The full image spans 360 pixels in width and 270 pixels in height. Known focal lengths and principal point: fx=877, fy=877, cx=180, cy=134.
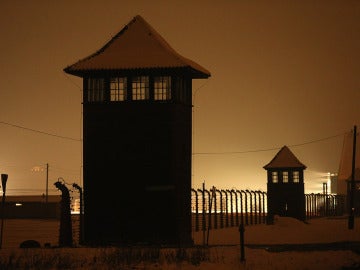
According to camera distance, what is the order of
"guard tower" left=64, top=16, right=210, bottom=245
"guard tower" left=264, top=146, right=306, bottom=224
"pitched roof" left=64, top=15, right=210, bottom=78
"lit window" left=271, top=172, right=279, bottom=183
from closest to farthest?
"guard tower" left=64, top=16, right=210, bottom=245 < "pitched roof" left=64, top=15, right=210, bottom=78 < "guard tower" left=264, top=146, right=306, bottom=224 < "lit window" left=271, top=172, right=279, bottom=183

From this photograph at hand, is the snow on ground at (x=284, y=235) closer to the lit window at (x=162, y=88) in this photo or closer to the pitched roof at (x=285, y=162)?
the pitched roof at (x=285, y=162)

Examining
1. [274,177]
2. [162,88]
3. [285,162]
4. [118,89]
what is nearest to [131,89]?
[118,89]

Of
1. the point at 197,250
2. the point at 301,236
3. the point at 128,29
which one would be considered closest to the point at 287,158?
the point at 301,236

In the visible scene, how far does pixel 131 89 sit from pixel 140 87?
0.38 metres

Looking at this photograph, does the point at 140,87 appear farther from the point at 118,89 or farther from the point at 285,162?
the point at 285,162

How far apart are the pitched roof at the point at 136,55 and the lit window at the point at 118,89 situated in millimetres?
644

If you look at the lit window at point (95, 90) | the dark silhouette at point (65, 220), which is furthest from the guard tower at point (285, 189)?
the lit window at point (95, 90)

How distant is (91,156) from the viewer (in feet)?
119

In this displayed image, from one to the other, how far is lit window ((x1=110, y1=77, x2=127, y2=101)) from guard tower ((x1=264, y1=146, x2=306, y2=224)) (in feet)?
81.8

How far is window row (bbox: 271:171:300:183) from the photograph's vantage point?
59.5 metres

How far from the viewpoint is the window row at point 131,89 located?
117ft

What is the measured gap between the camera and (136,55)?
1430 inches

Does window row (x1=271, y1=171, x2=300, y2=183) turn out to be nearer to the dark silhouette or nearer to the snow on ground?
the snow on ground

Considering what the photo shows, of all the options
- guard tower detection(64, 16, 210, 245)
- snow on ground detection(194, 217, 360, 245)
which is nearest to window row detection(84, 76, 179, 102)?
guard tower detection(64, 16, 210, 245)
